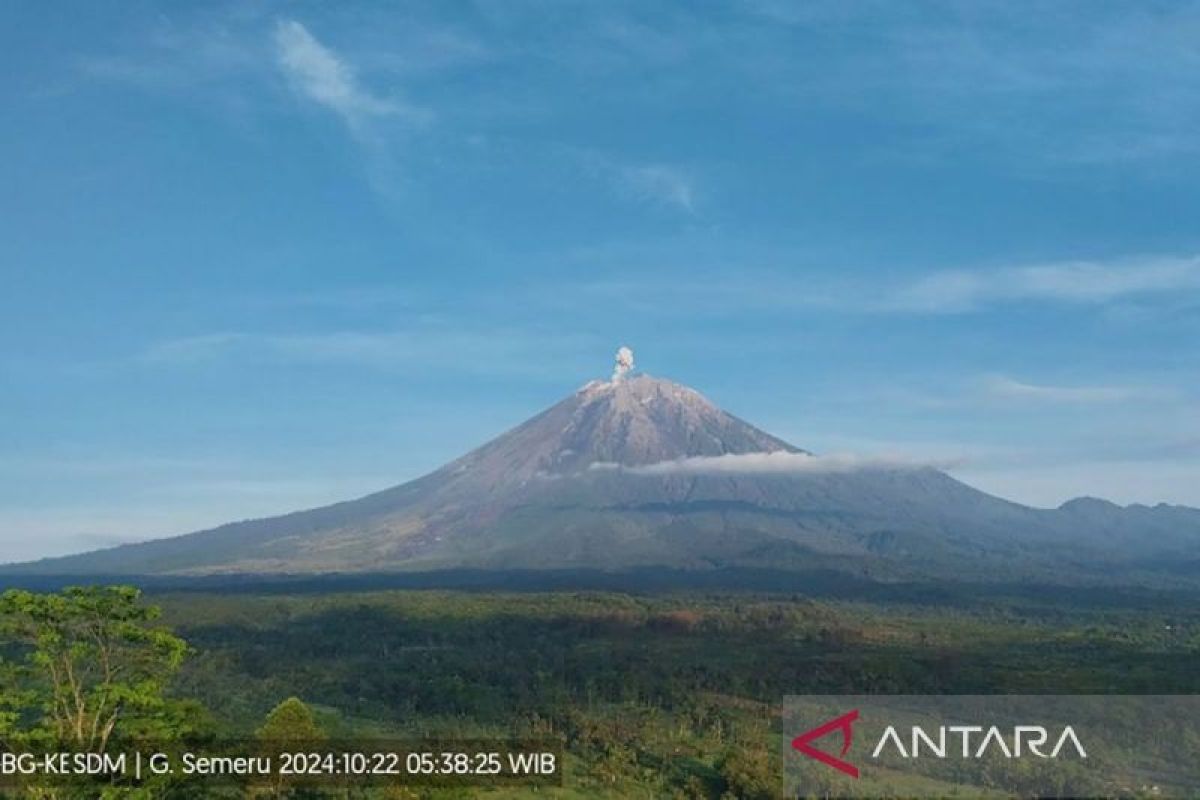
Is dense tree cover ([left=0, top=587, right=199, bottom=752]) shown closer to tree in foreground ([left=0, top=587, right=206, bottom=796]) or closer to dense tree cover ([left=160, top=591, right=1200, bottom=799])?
tree in foreground ([left=0, top=587, right=206, bottom=796])

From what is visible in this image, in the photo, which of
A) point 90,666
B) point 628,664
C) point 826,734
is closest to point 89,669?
point 90,666

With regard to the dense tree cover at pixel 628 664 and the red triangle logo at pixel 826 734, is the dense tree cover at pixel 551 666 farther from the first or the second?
the red triangle logo at pixel 826 734

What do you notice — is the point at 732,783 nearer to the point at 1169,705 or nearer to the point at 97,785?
the point at 97,785

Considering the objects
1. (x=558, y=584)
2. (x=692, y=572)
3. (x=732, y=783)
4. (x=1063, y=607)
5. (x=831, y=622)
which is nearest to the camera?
(x=732, y=783)

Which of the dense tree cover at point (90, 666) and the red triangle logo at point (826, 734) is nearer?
the dense tree cover at point (90, 666)

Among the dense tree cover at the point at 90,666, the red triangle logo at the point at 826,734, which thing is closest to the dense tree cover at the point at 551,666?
the dense tree cover at the point at 90,666

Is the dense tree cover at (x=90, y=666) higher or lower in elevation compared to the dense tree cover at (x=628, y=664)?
higher

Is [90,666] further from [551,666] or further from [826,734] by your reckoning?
[551,666]

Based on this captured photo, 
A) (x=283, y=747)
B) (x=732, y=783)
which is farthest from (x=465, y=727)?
(x=283, y=747)
